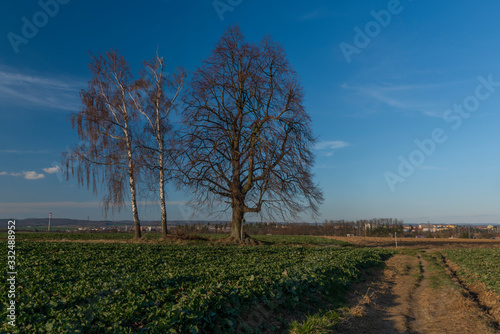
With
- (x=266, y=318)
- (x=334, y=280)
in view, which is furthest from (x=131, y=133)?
(x=266, y=318)

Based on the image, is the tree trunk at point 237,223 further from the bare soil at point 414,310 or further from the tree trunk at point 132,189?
the bare soil at point 414,310

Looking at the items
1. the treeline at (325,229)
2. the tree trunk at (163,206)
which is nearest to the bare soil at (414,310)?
the tree trunk at (163,206)

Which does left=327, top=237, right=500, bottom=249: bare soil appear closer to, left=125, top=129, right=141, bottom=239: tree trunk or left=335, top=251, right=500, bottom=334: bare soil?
left=125, top=129, right=141, bottom=239: tree trunk

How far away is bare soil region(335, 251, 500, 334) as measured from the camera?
307 inches

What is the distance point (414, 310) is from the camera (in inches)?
383

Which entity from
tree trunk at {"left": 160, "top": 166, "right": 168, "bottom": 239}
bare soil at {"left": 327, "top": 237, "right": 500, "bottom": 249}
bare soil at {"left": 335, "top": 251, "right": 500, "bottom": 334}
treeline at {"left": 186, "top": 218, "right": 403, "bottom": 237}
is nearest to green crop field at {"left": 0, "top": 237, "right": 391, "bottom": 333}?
bare soil at {"left": 335, "top": 251, "right": 500, "bottom": 334}

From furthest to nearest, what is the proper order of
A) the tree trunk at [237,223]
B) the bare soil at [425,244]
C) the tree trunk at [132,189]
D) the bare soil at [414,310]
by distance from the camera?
the bare soil at [425,244], the tree trunk at [132,189], the tree trunk at [237,223], the bare soil at [414,310]

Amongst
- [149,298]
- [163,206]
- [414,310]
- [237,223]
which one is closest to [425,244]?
[237,223]

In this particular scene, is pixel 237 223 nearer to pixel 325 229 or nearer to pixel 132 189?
pixel 132 189

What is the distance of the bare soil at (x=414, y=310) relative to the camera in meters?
7.80

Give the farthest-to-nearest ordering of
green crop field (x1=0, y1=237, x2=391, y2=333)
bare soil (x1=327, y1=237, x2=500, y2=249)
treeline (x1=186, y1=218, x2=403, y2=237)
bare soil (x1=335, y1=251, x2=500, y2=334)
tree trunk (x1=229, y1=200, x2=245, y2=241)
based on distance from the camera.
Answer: treeline (x1=186, y1=218, x2=403, y2=237), bare soil (x1=327, y1=237, x2=500, y2=249), tree trunk (x1=229, y1=200, x2=245, y2=241), bare soil (x1=335, y1=251, x2=500, y2=334), green crop field (x1=0, y1=237, x2=391, y2=333)

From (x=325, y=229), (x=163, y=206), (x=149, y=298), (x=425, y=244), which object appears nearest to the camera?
(x=149, y=298)

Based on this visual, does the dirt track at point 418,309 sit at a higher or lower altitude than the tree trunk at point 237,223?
lower

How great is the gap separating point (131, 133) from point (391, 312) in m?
24.4
